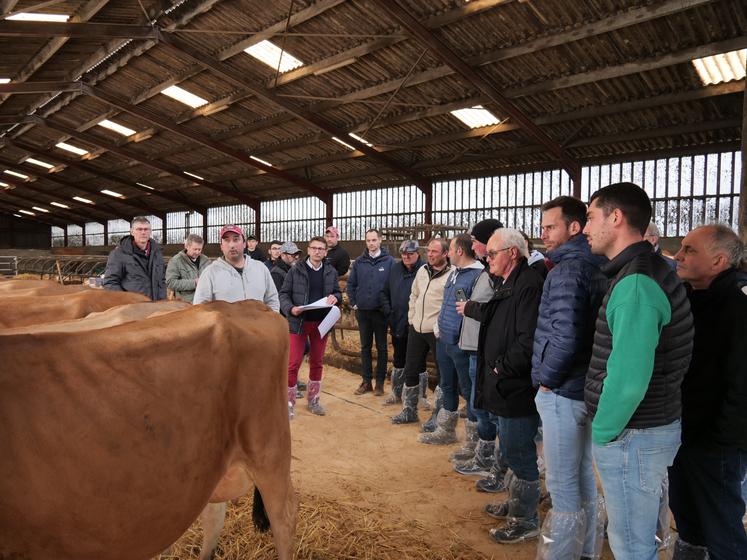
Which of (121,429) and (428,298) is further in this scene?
(428,298)

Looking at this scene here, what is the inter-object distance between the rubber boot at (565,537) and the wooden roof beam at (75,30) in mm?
11986

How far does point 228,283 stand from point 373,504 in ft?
7.28

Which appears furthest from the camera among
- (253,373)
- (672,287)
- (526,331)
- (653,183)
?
(653,183)

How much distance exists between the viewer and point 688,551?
2635mm

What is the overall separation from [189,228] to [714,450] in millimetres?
32148

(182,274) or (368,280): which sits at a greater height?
(182,274)

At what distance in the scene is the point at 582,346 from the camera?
2652 millimetres

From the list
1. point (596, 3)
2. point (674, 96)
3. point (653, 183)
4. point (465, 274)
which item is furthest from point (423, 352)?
point (653, 183)

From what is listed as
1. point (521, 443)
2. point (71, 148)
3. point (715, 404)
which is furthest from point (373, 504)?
point (71, 148)

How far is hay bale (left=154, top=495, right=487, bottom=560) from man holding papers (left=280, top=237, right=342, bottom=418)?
2588 millimetres

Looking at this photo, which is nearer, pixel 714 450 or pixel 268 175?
pixel 714 450

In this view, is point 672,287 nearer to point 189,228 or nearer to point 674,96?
point 674,96

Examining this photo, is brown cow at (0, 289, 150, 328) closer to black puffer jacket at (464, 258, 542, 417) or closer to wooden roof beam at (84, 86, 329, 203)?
black puffer jacket at (464, 258, 542, 417)

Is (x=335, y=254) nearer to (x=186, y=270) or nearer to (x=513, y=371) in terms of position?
(x=186, y=270)
